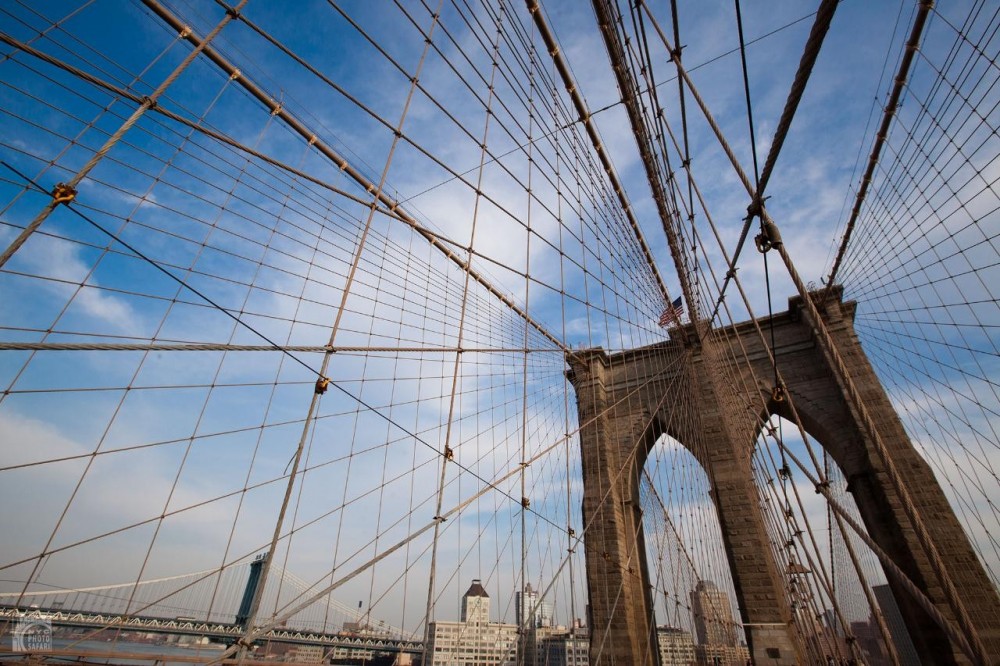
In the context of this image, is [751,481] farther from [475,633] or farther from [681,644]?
[475,633]

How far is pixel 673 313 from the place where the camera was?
1405cm

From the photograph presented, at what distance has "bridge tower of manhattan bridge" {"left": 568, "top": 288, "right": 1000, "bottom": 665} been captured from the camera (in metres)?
9.27

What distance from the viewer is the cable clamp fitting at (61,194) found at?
237cm

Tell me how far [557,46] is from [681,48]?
1913 mm

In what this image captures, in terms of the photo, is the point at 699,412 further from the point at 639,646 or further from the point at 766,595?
the point at 639,646

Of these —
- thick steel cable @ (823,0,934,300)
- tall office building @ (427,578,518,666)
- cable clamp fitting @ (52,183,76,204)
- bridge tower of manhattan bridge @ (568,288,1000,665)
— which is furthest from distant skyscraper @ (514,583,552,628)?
thick steel cable @ (823,0,934,300)

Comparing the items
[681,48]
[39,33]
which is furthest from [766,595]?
[39,33]

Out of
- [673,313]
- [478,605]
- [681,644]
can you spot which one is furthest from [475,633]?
[673,313]

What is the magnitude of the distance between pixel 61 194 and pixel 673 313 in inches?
555

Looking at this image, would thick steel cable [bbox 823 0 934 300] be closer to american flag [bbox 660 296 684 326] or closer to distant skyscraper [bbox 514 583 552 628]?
american flag [bbox 660 296 684 326]

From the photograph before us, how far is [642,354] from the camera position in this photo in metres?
15.5

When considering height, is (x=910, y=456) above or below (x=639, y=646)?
above

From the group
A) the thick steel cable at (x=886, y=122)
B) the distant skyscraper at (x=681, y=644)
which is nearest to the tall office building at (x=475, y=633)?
the distant skyscraper at (x=681, y=644)

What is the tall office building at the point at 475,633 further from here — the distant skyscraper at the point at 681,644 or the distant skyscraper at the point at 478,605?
the distant skyscraper at the point at 681,644
